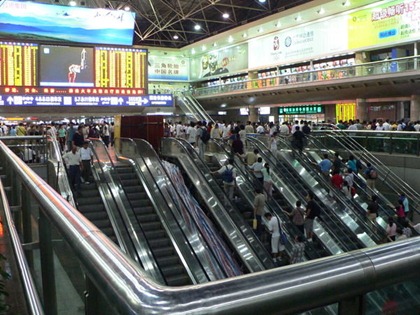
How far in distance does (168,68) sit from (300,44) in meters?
16.7

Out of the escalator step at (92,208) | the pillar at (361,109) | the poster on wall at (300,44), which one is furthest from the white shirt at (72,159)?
the poster on wall at (300,44)

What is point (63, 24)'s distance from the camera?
2055cm

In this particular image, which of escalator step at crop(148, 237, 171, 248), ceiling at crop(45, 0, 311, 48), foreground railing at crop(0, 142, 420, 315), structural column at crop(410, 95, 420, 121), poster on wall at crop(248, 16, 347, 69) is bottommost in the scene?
escalator step at crop(148, 237, 171, 248)

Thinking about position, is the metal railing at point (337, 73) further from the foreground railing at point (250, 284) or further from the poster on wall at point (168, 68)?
the foreground railing at point (250, 284)

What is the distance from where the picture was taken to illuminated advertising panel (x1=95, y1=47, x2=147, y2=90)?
805 inches

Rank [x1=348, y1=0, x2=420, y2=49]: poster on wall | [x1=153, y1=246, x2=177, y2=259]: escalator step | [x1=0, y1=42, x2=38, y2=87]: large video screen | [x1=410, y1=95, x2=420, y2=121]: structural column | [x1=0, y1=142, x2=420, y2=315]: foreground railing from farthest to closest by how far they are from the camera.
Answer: [x1=348, y1=0, x2=420, y2=49]: poster on wall → [x1=410, y1=95, x2=420, y2=121]: structural column → [x1=0, y1=42, x2=38, y2=87]: large video screen → [x1=153, y1=246, x2=177, y2=259]: escalator step → [x1=0, y1=142, x2=420, y2=315]: foreground railing

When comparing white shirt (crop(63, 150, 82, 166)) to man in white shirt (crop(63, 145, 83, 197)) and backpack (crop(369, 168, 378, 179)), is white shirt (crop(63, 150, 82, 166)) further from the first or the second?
backpack (crop(369, 168, 378, 179))

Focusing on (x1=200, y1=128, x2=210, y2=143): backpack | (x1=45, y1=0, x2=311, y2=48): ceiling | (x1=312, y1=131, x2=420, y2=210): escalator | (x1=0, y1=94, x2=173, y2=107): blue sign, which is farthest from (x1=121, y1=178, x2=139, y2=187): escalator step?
(x1=45, y1=0, x2=311, y2=48): ceiling

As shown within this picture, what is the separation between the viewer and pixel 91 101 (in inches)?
799

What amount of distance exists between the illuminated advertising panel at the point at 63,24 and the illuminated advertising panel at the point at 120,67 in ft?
2.86

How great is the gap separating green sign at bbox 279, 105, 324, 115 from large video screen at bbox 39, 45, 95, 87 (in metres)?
17.2

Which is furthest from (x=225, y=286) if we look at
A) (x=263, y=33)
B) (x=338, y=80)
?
(x=263, y=33)

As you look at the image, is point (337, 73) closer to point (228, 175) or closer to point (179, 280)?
point (228, 175)

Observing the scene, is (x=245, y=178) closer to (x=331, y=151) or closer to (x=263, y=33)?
(x=331, y=151)
